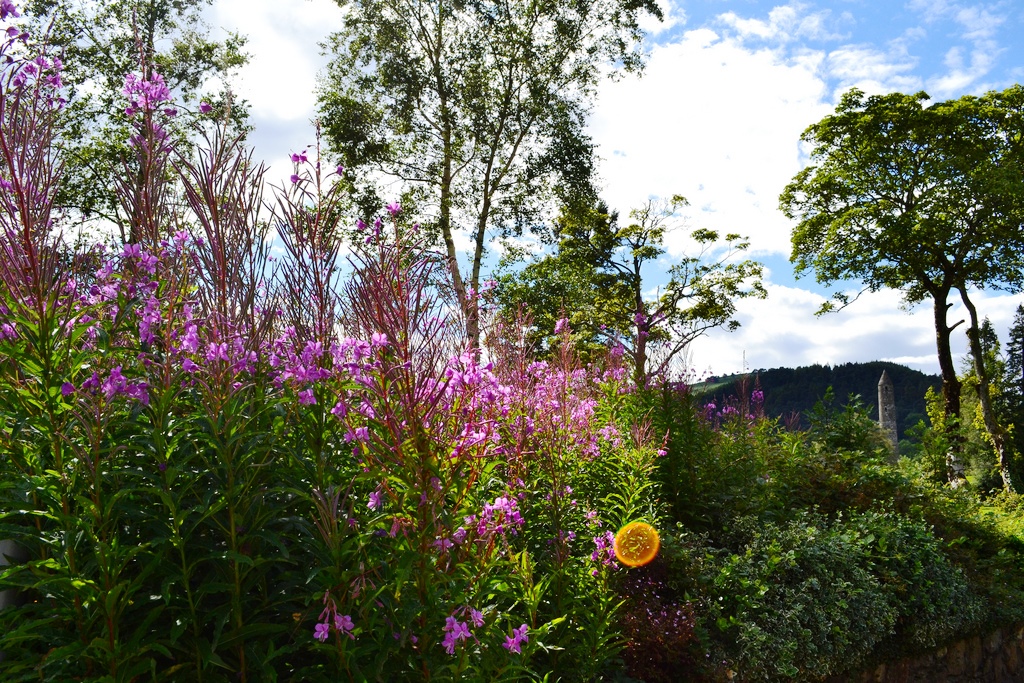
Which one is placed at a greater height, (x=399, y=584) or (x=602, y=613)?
(x=399, y=584)

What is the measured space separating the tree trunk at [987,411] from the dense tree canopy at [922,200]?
69 millimetres

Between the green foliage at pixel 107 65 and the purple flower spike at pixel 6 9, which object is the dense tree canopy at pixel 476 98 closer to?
the green foliage at pixel 107 65

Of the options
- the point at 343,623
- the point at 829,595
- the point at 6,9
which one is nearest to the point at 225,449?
the point at 343,623

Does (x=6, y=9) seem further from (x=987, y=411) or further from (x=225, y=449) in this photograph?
(x=987, y=411)

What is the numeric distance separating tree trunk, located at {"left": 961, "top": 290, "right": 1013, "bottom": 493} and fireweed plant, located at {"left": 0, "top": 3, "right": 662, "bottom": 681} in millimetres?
20481

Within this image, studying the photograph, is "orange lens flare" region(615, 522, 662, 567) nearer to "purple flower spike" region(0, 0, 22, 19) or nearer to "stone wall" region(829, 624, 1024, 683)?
"stone wall" region(829, 624, 1024, 683)

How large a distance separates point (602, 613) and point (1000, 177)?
20797mm

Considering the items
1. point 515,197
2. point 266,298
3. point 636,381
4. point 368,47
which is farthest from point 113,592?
point 368,47

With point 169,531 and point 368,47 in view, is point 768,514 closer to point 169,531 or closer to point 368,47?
point 169,531

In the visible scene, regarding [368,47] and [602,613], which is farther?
[368,47]

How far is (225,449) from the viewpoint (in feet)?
7.69

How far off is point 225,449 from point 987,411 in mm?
23129

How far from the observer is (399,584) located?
8.04 feet

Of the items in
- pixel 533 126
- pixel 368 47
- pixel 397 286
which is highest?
pixel 368 47
